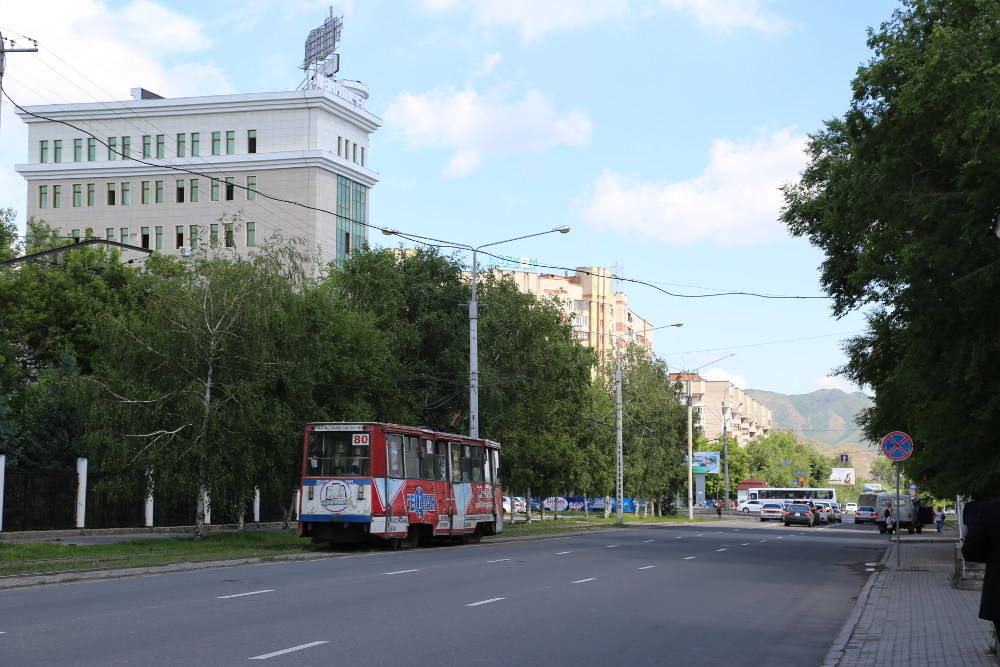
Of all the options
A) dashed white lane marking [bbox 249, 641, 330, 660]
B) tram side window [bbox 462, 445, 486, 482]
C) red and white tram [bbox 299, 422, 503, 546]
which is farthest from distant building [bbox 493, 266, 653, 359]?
dashed white lane marking [bbox 249, 641, 330, 660]

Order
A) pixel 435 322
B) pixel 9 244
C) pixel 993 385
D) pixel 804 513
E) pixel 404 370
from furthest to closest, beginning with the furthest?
1. pixel 804 513
2. pixel 9 244
3. pixel 435 322
4. pixel 404 370
5. pixel 993 385

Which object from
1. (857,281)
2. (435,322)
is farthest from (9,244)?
(857,281)

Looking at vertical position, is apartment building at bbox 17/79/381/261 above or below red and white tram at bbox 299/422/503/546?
above

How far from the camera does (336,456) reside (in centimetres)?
3353

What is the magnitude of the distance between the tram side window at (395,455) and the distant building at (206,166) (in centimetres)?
5591

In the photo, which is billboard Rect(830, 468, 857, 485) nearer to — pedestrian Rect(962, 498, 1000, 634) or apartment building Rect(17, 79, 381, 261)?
apartment building Rect(17, 79, 381, 261)

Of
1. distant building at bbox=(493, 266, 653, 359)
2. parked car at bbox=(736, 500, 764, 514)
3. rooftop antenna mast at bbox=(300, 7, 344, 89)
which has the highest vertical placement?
rooftop antenna mast at bbox=(300, 7, 344, 89)

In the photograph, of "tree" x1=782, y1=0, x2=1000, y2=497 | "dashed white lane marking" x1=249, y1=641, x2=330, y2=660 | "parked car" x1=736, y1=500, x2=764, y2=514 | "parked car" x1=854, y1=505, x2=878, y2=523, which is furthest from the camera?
"parked car" x1=736, y1=500, x2=764, y2=514

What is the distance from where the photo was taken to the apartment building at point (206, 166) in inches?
3588

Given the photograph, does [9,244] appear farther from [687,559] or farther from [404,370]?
[687,559]

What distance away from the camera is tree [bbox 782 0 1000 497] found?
2009 centimetres

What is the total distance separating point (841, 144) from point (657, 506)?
79.6 m

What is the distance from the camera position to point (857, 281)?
78.1ft

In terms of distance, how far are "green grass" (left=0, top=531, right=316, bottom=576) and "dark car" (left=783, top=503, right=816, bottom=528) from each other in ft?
166
